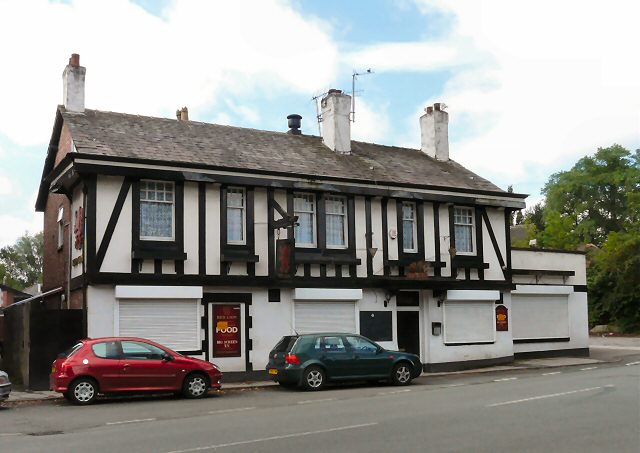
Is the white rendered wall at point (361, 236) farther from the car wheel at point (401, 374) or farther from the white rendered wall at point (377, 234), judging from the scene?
the car wheel at point (401, 374)

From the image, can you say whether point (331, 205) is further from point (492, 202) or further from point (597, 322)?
point (597, 322)

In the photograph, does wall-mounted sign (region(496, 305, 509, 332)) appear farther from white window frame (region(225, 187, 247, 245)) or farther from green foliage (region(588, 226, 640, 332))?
green foliage (region(588, 226, 640, 332))

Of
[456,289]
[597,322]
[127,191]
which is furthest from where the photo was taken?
[597,322]

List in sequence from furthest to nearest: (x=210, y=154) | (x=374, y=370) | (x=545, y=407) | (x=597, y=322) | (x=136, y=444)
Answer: (x=597, y=322)
(x=210, y=154)
(x=374, y=370)
(x=545, y=407)
(x=136, y=444)

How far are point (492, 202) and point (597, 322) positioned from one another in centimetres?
2293

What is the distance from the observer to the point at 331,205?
78.5ft

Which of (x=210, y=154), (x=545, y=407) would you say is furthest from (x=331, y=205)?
(x=545, y=407)

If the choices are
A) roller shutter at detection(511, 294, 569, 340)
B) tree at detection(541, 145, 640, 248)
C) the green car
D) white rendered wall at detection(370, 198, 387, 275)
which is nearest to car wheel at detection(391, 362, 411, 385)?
the green car

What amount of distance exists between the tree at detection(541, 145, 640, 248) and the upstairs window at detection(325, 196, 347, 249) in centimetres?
4406

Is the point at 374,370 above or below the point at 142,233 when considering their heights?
below

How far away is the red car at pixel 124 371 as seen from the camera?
1598cm

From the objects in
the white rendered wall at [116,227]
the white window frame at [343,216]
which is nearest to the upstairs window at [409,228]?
the white window frame at [343,216]

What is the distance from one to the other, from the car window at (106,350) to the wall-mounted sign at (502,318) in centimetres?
1470

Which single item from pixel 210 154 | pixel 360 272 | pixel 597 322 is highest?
pixel 210 154
